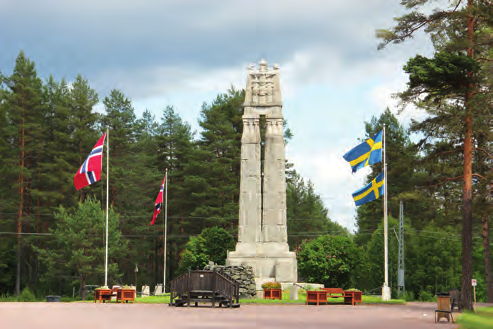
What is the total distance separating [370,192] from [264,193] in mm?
10729

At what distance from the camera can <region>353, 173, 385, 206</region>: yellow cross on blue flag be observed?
1437 inches

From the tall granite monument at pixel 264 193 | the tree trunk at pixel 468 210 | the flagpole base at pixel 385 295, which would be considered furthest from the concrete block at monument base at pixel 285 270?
the tree trunk at pixel 468 210

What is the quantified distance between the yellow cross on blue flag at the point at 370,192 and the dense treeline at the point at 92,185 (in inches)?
1088

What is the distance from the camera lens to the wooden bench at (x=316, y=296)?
107ft

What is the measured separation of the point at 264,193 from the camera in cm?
4591

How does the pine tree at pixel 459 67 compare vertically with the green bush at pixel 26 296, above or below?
above

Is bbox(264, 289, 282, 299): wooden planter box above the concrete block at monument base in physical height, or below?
below

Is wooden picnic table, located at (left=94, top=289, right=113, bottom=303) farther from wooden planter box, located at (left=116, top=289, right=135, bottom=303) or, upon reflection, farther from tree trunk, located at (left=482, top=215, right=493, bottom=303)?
tree trunk, located at (left=482, top=215, right=493, bottom=303)

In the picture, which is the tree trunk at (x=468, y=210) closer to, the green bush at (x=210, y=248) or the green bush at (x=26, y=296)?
the green bush at (x=210, y=248)

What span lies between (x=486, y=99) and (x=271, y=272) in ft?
69.9

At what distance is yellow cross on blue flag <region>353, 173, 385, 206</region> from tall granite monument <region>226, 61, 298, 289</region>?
30.1 feet

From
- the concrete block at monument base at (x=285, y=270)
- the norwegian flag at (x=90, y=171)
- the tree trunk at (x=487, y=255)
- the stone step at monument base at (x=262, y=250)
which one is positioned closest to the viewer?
the norwegian flag at (x=90, y=171)

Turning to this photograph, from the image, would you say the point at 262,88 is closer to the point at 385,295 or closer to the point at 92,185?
the point at 385,295

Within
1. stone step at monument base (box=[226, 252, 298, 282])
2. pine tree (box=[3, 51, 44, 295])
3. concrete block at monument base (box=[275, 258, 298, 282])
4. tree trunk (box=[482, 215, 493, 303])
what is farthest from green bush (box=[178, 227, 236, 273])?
tree trunk (box=[482, 215, 493, 303])
